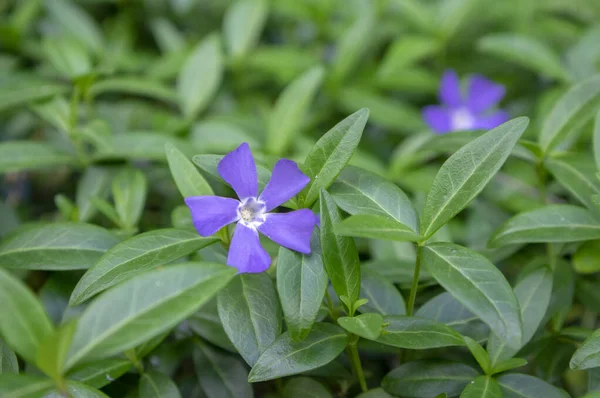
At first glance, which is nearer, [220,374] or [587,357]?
[587,357]

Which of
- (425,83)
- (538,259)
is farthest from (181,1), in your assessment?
(538,259)

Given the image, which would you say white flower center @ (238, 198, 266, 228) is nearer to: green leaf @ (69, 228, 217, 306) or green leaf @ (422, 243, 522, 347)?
green leaf @ (69, 228, 217, 306)

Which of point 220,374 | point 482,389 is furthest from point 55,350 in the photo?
point 482,389

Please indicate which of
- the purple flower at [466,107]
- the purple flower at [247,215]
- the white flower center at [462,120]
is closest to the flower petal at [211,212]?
the purple flower at [247,215]

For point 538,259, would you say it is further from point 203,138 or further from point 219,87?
point 219,87

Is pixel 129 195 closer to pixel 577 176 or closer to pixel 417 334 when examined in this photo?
pixel 417 334
